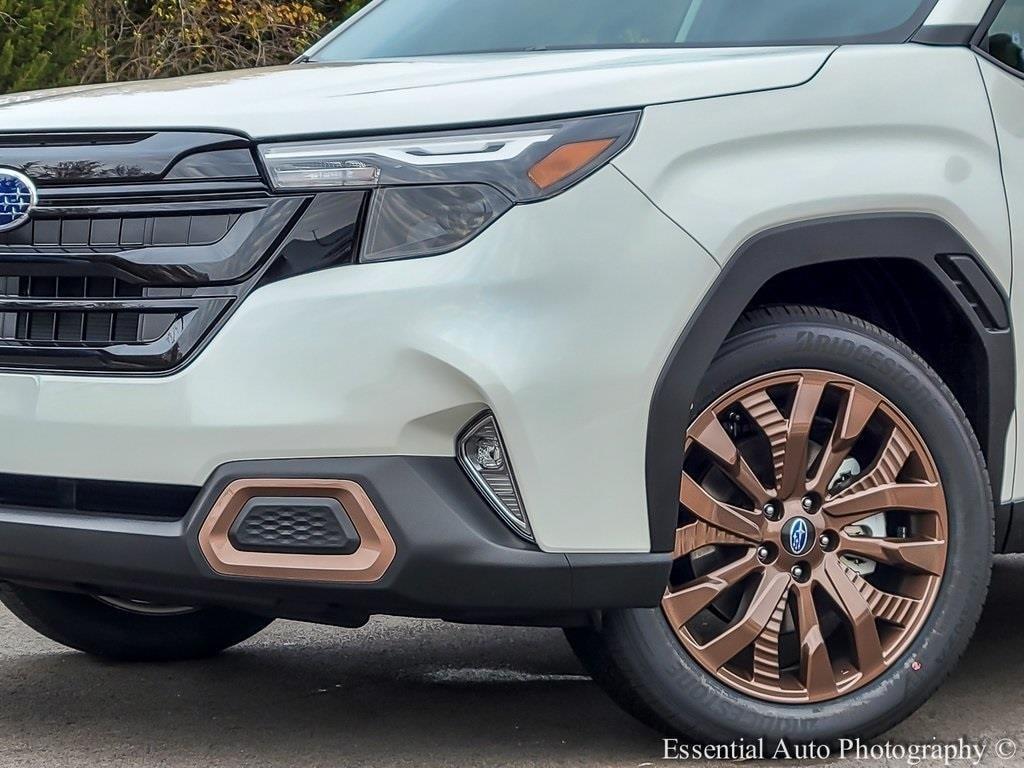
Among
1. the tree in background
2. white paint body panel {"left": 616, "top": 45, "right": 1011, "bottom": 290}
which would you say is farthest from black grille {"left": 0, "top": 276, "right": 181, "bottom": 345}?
the tree in background

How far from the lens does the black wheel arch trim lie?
2.87m

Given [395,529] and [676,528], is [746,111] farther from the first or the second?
[395,529]

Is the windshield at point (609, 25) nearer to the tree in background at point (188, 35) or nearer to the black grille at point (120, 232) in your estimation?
→ the black grille at point (120, 232)

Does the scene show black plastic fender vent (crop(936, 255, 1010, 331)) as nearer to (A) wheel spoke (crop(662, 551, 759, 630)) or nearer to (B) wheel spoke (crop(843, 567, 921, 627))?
(B) wheel spoke (crop(843, 567, 921, 627))

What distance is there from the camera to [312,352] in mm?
2725

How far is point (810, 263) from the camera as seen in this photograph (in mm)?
3053

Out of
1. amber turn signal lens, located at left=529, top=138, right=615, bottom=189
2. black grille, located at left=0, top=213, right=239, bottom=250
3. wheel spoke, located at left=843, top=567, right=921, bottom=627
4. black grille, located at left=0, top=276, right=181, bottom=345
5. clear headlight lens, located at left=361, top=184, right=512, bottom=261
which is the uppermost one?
amber turn signal lens, located at left=529, top=138, right=615, bottom=189

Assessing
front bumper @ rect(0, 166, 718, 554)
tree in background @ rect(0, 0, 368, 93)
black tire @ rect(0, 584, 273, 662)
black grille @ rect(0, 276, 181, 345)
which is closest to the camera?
front bumper @ rect(0, 166, 718, 554)

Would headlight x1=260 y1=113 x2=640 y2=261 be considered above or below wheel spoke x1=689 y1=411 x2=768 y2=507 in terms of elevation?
Answer: above

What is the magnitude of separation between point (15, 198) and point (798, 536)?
1579 mm

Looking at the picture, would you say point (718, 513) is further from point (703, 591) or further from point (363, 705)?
point (363, 705)

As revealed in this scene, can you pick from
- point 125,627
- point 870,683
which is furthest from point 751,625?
point 125,627

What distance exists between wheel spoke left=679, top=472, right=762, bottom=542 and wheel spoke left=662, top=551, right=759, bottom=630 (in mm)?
53

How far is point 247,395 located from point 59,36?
50.7ft
